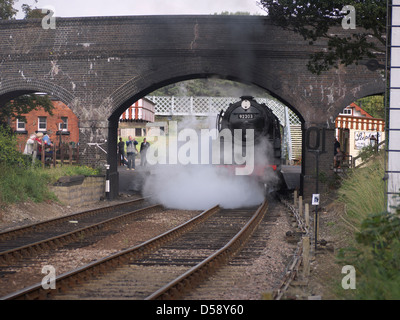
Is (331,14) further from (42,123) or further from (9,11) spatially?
(42,123)

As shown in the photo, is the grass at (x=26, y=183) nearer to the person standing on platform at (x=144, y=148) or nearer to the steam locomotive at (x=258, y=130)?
the steam locomotive at (x=258, y=130)

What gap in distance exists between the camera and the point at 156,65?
19000 mm

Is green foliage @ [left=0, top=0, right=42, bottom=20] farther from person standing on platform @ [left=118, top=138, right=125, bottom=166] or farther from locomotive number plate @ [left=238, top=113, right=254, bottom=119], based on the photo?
locomotive number plate @ [left=238, top=113, right=254, bottom=119]

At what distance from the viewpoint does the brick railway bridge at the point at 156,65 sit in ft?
61.2

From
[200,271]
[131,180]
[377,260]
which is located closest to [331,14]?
[200,271]

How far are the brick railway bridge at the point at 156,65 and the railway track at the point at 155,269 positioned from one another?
26.1 feet

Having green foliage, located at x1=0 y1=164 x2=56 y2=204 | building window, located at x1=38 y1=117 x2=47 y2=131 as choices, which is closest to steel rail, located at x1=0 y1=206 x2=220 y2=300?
green foliage, located at x1=0 y1=164 x2=56 y2=204

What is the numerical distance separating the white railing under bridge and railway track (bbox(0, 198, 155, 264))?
2419 centimetres

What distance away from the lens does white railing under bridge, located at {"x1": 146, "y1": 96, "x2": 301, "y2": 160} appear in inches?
1533

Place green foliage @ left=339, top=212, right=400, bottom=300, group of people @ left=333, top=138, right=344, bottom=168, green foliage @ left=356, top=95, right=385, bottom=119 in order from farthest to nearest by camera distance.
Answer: green foliage @ left=356, top=95, right=385, bottom=119, group of people @ left=333, top=138, right=344, bottom=168, green foliage @ left=339, top=212, right=400, bottom=300

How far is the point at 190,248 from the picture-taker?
9930 millimetres

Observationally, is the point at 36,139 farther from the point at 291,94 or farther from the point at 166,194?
the point at 291,94

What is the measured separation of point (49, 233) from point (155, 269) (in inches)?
162

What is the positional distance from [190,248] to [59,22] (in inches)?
486
